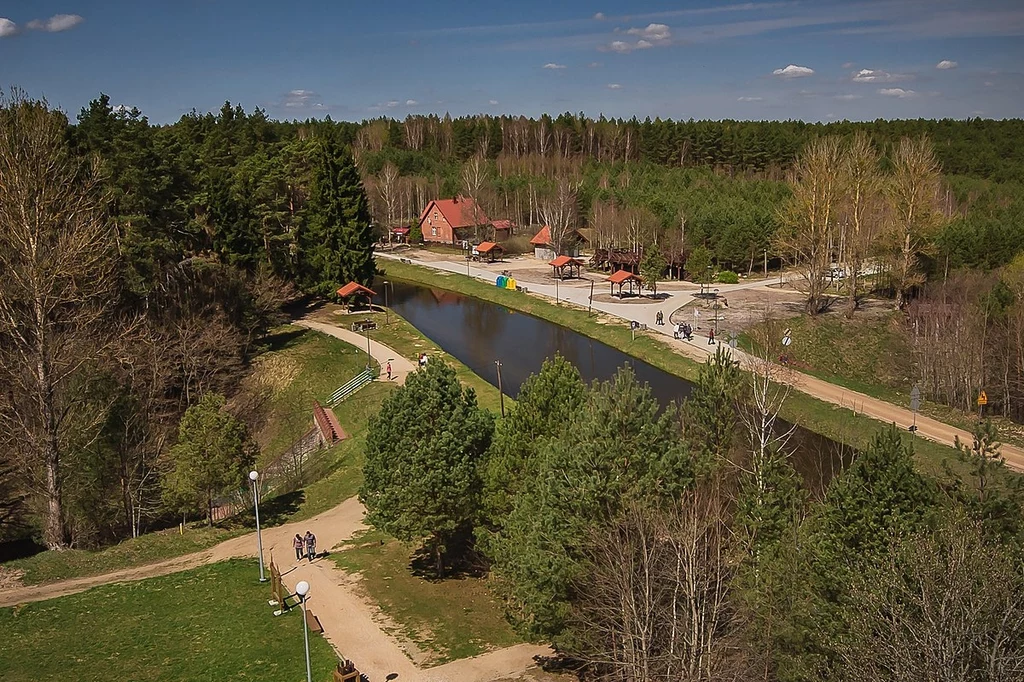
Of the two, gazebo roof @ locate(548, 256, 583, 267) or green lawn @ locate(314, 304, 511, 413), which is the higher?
gazebo roof @ locate(548, 256, 583, 267)

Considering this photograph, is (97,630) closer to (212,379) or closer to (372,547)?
(372,547)

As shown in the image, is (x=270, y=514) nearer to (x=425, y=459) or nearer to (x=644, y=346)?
(x=425, y=459)

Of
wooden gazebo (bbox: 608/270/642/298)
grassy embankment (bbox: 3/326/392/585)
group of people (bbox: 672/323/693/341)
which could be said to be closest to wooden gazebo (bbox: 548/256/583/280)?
wooden gazebo (bbox: 608/270/642/298)

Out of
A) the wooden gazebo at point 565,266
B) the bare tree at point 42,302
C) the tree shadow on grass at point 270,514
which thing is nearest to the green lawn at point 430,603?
the tree shadow on grass at point 270,514

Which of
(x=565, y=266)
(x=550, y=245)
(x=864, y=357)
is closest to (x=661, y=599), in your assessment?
(x=864, y=357)

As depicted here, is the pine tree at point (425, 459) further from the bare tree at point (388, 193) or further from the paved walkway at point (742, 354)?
the bare tree at point (388, 193)

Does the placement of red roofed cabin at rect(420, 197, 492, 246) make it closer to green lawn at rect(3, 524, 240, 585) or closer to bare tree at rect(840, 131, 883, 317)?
bare tree at rect(840, 131, 883, 317)
